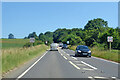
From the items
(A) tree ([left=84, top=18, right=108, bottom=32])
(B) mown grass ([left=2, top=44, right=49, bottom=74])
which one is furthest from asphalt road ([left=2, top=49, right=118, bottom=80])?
(A) tree ([left=84, top=18, right=108, bottom=32])

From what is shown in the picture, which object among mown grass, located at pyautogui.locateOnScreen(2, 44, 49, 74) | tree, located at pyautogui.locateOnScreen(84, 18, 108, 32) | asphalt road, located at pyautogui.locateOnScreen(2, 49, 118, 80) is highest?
tree, located at pyautogui.locateOnScreen(84, 18, 108, 32)

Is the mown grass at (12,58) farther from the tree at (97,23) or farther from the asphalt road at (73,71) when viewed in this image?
the tree at (97,23)

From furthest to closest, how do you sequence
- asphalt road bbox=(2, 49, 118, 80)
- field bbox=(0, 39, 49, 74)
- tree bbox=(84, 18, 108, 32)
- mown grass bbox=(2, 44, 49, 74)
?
tree bbox=(84, 18, 108, 32) → field bbox=(0, 39, 49, 74) → mown grass bbox=(2, 44, 49, 74) → asphalt road bbox=(2, 49, 118, 80)

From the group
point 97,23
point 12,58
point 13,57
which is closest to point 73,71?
point 12,58

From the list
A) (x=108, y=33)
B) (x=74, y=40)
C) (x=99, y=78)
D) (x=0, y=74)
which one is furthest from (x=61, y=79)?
(x=74, y=40)

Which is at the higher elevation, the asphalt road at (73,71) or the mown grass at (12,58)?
the mown grass at (12,58)

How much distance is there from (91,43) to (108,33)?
748 inches

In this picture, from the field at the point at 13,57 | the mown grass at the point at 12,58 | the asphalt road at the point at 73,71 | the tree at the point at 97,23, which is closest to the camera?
the asphalt road at the point at 73,71

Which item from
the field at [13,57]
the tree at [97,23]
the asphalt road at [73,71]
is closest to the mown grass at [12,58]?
the field at [13,57]

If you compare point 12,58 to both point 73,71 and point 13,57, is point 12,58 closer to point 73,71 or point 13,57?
point 13,57

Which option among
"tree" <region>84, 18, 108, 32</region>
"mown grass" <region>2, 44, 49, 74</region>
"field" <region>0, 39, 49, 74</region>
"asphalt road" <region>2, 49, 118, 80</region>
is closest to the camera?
"asphalt road" <region>2, 49, 118, 80</region>

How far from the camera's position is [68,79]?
1071 centimetres

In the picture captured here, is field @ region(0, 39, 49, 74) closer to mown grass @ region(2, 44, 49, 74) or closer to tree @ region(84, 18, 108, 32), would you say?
mown grass @ region(2, 44, 49, 74)

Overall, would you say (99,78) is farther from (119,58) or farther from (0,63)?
(119,58)
